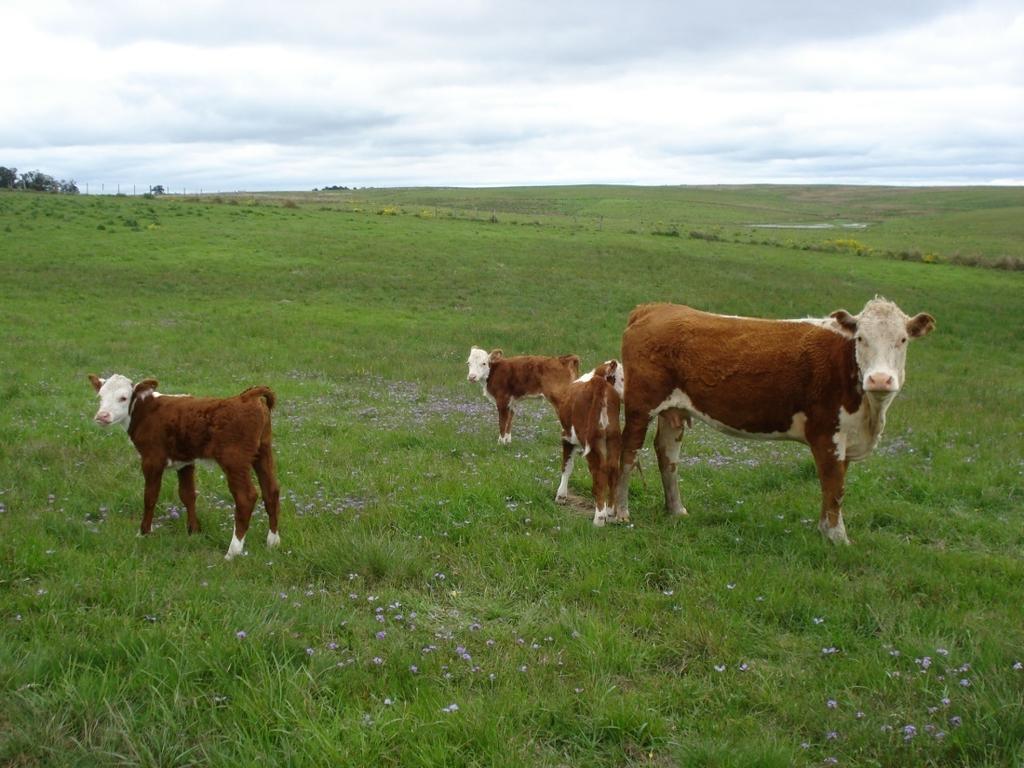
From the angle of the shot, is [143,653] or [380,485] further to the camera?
[380,485]

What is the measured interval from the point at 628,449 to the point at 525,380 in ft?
15.8

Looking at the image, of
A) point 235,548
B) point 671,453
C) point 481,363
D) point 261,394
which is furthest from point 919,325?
point 481,363

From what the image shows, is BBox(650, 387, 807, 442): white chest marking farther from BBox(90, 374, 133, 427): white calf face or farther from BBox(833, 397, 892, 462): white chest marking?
BBox(90, 374, 133, 427): white calf face

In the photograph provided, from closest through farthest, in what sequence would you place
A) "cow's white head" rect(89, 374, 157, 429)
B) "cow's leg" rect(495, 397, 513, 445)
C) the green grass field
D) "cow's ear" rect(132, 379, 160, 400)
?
1. the green grass field
2. "cow's white head" rect(89, 374, 157, 429)
3. "cow's ear" rect(132, 379, 160, 400)
4. "cow's leg" rect(495, 397, 513, 445)

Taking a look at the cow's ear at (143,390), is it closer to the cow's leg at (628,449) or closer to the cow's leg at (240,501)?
the cow's leg at (240,501)

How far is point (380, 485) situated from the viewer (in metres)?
9.30

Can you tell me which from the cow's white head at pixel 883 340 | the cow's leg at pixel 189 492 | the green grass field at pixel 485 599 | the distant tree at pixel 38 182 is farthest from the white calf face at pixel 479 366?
the distant tree at pixel 38 182

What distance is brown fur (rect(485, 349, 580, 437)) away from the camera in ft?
43.2

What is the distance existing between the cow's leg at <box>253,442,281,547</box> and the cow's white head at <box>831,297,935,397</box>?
5.34 m

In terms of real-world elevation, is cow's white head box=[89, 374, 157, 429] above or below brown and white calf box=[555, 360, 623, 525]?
above

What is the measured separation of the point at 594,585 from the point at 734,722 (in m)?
2.04

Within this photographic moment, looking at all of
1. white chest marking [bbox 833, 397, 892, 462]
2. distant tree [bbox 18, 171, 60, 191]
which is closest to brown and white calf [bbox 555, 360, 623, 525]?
white chest marking [bbox 833, 397, 892, 462]

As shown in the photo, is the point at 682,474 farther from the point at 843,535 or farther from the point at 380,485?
the point at 380,485

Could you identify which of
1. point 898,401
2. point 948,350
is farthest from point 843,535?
point 948,350
